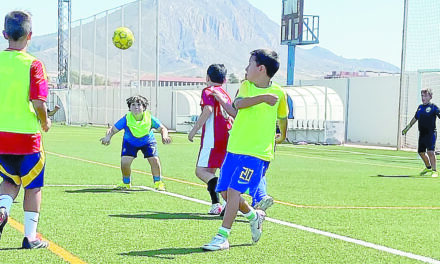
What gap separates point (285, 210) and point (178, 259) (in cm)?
349

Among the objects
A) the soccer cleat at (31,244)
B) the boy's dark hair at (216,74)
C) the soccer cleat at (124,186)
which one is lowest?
the soccer cleat at (124,186)

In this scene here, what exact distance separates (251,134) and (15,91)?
6.76 feet

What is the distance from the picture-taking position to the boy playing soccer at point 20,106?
Result: 593 cm

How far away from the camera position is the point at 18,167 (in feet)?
19.9

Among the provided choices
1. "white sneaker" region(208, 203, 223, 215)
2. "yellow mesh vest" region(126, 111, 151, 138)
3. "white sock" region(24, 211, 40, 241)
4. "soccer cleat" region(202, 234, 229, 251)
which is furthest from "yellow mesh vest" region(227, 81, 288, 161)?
"yellow mesh vest" region(126, 111, 151, 138)

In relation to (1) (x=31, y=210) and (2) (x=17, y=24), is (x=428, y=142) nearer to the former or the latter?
(1) (x=31, y=210)

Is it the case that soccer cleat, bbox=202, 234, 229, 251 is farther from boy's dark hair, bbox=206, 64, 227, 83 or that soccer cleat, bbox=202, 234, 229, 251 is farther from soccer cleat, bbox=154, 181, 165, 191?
soccer cleat, bbox=154, 181, 165, 191

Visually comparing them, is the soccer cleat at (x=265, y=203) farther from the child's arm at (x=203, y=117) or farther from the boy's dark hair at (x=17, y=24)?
the boy's dark hair at (x=17, y=24)

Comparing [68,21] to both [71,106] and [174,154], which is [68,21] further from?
[174,154]

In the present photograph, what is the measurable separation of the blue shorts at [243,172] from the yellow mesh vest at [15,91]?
5.89 ft

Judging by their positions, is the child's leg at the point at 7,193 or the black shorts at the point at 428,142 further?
the black shorts at the point at 428,142

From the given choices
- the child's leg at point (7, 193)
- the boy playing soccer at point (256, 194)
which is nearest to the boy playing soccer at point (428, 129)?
the boy playing soccer at point (256, 194)

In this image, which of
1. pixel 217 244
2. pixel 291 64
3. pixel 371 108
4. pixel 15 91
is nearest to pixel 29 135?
pixel 15 91

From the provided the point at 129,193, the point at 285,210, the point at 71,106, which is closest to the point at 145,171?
the point at 129,193
